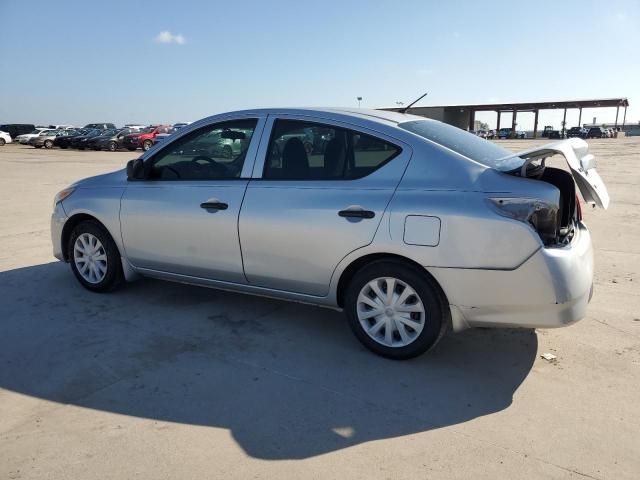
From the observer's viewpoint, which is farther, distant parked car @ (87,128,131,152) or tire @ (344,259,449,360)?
distant parked car @ (87,128,131,152)

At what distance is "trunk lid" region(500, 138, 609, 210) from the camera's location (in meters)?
3.26

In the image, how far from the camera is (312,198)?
12.2 ft

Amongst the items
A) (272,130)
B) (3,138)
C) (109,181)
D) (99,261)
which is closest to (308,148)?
(272,130)

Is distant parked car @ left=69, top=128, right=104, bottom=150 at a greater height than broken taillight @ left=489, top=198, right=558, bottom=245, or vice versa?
broken taillight @ left=489, top=198, right=558, bottom=245

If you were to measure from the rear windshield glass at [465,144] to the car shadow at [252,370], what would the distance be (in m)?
1.36

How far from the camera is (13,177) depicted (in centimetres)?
1705

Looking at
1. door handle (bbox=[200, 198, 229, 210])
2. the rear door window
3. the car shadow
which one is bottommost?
the car shadow

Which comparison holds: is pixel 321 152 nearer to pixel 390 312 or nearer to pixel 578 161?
pixel 390 312

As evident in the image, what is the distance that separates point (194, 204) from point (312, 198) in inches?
43.0

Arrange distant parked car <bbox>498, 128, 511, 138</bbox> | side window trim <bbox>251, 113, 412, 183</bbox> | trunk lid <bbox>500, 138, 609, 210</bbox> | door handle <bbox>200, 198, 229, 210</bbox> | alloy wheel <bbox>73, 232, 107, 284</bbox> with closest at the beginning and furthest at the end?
trunk lid <bbox>500, 138, 609, 210</bbox> → side window trim <bbox>251, 113, 412, 183</bbox> → door handle <bbox>200, 198, 229, 210</bbox> → alloy wheel <bbox>73, 232, 107, 284</bbox> → distant parked car <bbox>498, 128, 511, 138</bbox>

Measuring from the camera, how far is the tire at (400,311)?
341 cm

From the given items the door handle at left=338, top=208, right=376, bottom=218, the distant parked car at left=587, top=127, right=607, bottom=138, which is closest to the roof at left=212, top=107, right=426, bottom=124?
the door handle at left=338, top=208, right=376, bottom=218

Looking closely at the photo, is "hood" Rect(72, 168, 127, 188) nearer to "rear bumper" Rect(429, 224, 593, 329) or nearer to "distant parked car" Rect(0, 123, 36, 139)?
"rear bumper" Rect(429, 224, 593, 329)

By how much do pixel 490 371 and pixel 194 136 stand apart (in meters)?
2.96
